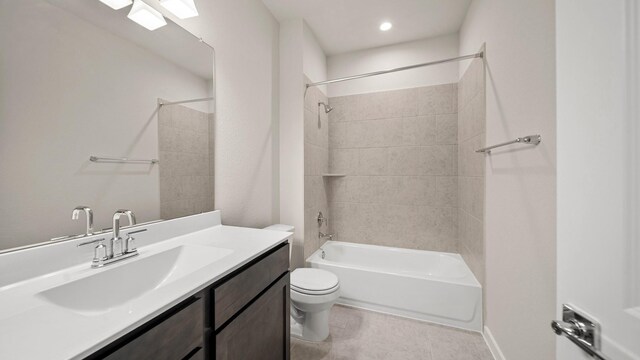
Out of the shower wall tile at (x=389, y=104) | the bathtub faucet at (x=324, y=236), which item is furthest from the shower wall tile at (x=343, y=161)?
the bathtub faucet at (x=324, y=236)

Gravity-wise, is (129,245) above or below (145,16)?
below

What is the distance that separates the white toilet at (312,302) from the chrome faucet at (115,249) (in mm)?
1066

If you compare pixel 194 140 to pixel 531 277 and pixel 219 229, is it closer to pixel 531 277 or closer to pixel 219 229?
pixel 219 229

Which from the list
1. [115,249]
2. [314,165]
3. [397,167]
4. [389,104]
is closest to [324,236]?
[314,165]

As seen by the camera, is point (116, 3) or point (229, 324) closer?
point (229, 324)

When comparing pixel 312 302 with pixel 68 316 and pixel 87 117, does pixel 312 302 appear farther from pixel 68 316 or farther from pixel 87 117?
pixel 87 117

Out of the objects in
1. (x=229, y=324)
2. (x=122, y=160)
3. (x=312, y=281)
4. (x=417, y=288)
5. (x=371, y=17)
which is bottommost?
(x=417, y=288)

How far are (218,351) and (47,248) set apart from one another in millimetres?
686

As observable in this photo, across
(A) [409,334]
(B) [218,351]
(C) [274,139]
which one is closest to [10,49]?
(B) [218,351]

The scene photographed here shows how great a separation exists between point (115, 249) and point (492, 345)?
229 cm

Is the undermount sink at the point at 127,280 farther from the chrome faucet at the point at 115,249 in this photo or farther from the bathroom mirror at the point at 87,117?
the bathroom mirror at the point at 87,117

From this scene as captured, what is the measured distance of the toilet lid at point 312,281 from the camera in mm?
1631

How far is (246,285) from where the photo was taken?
95 cm

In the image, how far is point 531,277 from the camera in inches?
44.8
